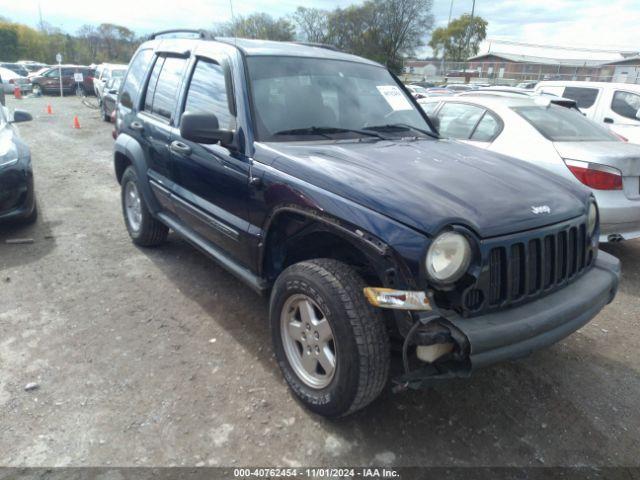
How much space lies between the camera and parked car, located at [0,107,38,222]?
495 centimetres

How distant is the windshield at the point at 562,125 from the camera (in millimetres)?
5141

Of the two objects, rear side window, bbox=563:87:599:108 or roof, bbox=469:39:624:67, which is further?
roof, bbox=469:39:624:67

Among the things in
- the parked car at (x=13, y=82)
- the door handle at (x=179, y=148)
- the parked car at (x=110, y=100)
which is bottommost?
the door handle at (x=179, y=148)

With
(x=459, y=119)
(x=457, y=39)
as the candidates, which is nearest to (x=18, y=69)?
(x=459, y=119)

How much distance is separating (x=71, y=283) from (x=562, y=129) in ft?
17.3

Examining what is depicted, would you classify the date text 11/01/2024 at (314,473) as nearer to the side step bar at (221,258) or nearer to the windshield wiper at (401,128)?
the side step bar at (221,258)

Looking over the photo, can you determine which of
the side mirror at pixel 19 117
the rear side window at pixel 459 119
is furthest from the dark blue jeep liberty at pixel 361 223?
the side mirror at pixel 19 117

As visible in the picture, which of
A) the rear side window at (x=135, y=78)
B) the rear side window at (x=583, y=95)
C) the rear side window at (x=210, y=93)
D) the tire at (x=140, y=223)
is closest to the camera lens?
the rear side window at (x=210, y=93)

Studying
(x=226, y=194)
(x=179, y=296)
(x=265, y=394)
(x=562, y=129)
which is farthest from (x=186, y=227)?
(x=562, y=129)

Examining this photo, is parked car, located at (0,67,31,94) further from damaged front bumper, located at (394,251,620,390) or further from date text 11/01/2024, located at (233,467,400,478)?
damaged front bumper, located at (394,251,620,390)

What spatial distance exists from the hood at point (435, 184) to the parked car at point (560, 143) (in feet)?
4.20

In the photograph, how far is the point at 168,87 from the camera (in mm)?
4156

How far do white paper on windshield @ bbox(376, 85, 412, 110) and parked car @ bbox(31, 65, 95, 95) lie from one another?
2752cm

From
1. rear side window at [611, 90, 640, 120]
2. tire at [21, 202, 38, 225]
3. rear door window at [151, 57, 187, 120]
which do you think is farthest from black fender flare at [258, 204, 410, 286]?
rear side window at [611, 90, 640, 120]
